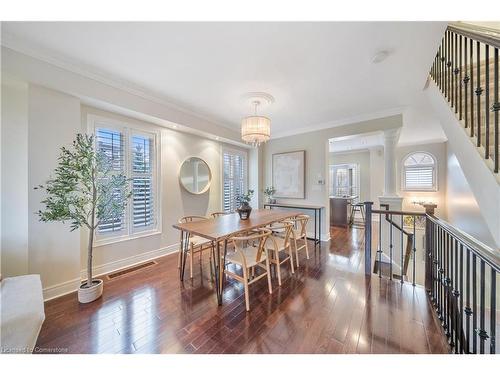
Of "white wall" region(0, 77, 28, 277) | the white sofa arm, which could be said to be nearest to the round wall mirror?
"white wall" region(0, 77, 28, 277)

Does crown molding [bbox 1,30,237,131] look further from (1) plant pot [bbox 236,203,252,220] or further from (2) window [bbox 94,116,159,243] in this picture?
(1) plant pot [bbox 236,203,252,220]

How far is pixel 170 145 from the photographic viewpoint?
3473 millimetres

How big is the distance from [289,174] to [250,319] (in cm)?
357

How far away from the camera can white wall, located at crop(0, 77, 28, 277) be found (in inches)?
76.7

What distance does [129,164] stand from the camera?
295 cm

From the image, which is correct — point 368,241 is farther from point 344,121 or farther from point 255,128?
point 344,121

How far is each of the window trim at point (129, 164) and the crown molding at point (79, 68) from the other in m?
0.48

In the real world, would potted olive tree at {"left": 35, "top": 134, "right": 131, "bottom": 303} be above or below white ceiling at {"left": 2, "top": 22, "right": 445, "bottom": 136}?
below

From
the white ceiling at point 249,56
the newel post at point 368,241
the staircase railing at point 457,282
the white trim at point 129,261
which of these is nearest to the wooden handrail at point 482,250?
the staircase railing at point 457,282

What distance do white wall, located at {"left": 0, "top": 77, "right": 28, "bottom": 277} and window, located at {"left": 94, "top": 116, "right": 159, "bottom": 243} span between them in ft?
2.34

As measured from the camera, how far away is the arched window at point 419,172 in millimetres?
5676
